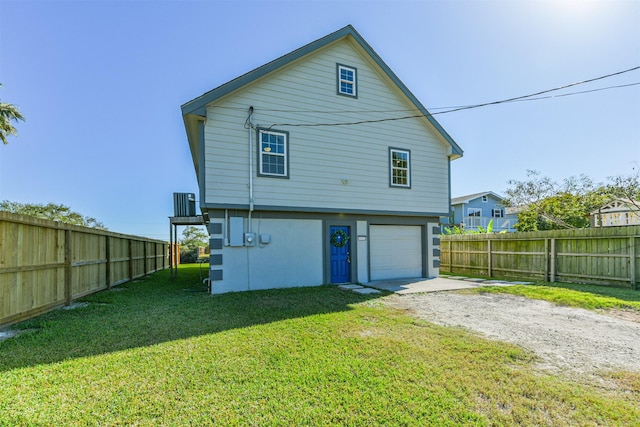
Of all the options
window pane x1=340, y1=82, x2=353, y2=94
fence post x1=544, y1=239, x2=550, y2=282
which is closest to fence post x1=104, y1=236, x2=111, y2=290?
window pane x1=340, y1=82, x2=353, y2=94

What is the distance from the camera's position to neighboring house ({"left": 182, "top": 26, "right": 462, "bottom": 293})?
332 inches

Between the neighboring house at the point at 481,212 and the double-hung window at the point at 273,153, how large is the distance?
80.9 ft

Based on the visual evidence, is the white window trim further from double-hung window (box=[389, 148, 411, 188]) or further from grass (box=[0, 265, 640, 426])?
grass (box=[0, 265, 640, 426])

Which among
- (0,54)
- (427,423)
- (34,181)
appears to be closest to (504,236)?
(427,423)

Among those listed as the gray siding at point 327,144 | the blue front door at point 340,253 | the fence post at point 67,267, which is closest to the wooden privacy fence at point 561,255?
the gray siding at point 327,144

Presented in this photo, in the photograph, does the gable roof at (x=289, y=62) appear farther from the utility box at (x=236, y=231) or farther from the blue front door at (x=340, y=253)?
the blue front door at (x=340, y=253)

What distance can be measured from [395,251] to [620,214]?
13.3 meters

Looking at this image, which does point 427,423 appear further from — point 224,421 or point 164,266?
point 164,266

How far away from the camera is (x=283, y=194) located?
29.5 ft

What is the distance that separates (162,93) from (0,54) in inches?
246

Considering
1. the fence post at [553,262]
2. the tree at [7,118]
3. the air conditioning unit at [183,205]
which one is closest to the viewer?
the fence post at [553,262]

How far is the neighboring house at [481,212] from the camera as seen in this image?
29578 millimetres

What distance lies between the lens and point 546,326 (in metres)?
5.16

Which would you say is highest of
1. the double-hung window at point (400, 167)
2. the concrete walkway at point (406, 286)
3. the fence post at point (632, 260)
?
the double-hung window at point (400, 167)
